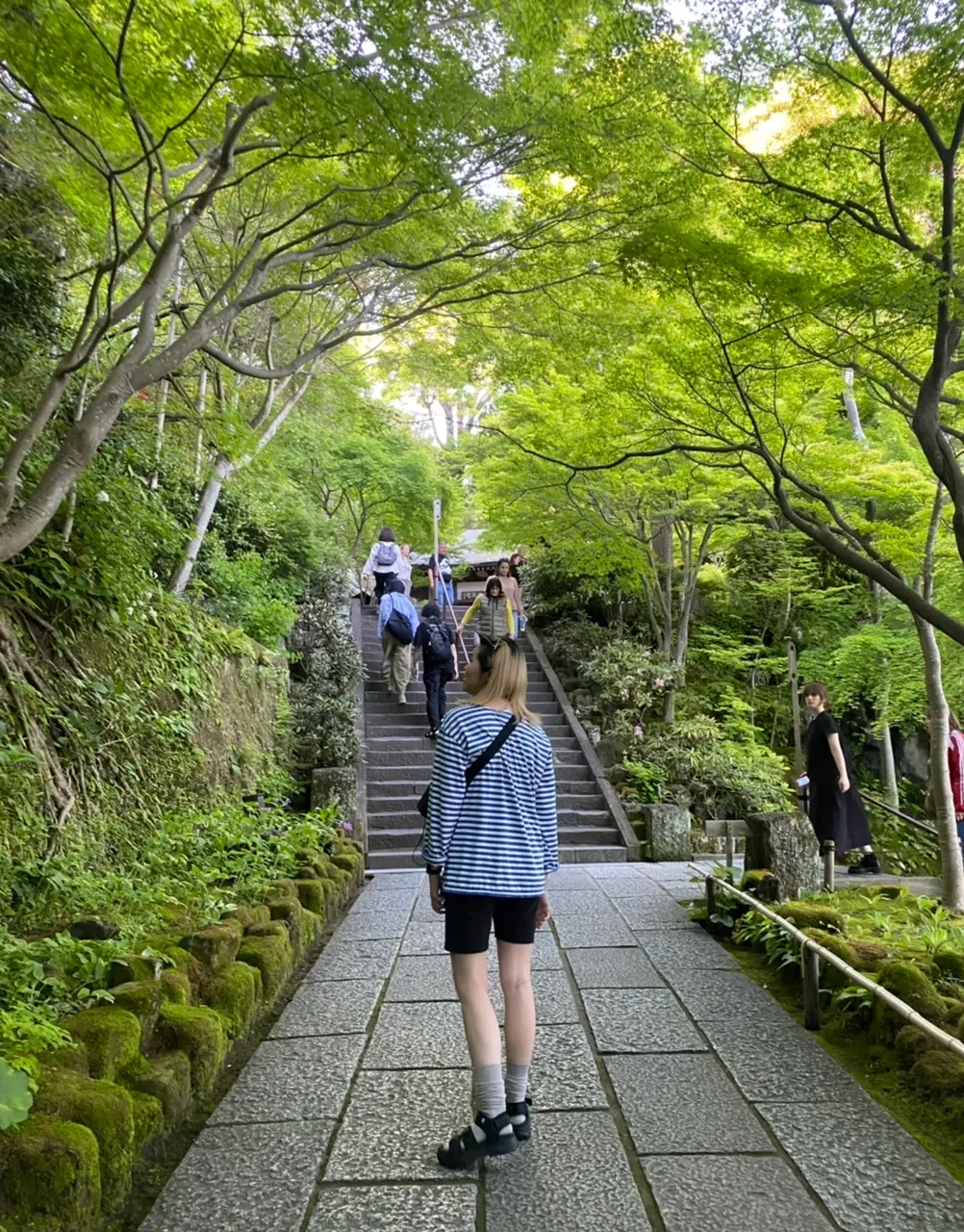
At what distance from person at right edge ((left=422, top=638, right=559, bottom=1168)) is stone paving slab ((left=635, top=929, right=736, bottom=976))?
2.02m

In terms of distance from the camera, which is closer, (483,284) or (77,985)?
(77,985)

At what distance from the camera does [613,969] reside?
4.20 meters

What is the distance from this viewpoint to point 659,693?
38.3 ft

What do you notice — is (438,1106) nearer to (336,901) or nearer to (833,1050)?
(833,1050)

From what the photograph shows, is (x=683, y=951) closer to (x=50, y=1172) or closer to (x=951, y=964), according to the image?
(x=951, y=964)

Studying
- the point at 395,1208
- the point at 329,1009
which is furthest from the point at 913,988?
the point at 329,1009

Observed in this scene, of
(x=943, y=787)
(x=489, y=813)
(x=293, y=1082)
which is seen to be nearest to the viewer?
(x=489, y=813)

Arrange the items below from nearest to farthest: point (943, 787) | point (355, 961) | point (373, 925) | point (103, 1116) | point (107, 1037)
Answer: point (103, 1116)
point (107, 1037)
point (355, 961)
point (373, 925)
point (943, 787)

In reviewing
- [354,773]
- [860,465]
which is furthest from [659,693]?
[354,773]

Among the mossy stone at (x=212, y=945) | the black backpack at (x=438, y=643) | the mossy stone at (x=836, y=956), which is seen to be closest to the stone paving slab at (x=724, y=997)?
the mossy stone at (x=836, y=956)

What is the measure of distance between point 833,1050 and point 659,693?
28.3 feet

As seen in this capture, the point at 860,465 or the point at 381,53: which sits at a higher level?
the point at 381,53

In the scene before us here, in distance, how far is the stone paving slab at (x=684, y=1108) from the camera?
7.90 ft

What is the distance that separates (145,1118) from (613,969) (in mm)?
2575
